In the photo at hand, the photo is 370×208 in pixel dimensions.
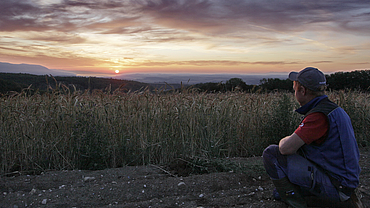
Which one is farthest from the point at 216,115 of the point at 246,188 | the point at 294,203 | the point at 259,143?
the point at 294,203

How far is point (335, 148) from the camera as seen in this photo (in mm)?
2670

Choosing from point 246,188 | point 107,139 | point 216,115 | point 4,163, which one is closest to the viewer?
point 246,188

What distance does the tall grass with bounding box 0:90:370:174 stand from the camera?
492 cm

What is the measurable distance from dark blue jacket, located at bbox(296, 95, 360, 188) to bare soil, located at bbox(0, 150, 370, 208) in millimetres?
963

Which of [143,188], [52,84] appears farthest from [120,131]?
[52,84]

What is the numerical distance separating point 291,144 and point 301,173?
44 cm

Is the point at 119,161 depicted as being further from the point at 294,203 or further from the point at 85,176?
the point at 294,203

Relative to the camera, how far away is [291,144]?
274 centimetres

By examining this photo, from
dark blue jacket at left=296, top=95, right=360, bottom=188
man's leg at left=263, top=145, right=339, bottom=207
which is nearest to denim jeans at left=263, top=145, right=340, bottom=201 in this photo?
man's leg at left=263, top=145, right=339, bottom=207

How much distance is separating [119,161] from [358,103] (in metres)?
6.96

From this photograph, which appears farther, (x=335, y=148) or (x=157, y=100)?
(x=157, y=100)

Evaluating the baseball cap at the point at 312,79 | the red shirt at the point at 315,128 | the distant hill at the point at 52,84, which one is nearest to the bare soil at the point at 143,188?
the red shirt at the point at 315,128

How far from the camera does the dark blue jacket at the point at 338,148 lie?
2605 millimetres

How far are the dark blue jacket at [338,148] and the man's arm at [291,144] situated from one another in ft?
0.86
